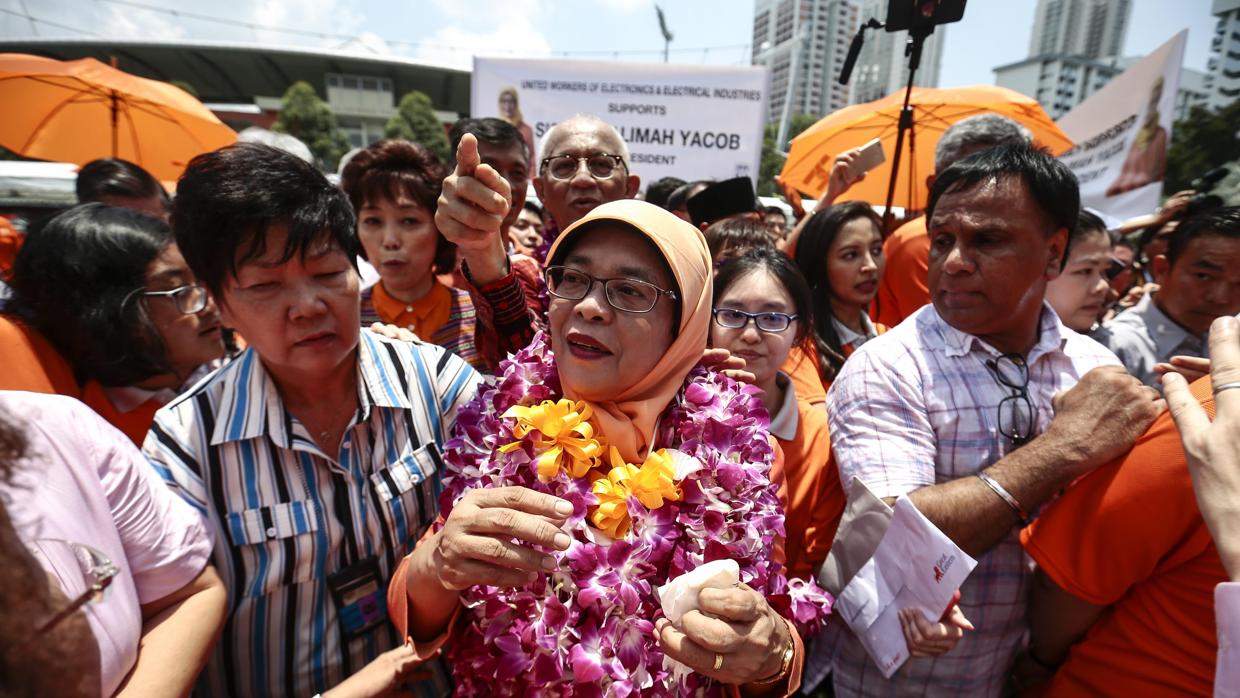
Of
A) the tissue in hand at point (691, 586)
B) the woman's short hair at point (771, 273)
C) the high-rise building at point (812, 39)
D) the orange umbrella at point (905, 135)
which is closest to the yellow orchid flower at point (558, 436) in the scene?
the tissue in hand at point (691, 586)

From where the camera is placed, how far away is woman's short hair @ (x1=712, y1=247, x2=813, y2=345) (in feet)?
7.63

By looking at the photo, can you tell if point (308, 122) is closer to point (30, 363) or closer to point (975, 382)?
point (30, 363)

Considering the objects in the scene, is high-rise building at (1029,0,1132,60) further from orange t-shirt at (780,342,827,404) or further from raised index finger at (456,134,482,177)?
raised index finger at (456,134,482,177)

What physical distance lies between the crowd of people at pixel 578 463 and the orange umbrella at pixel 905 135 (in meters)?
3.71

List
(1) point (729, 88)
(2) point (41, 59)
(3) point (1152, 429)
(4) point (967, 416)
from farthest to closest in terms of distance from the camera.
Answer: (1) point (729, 88) → (2) point (41, 59) → (4) point (967, 416) → (3) point (1152, 429)

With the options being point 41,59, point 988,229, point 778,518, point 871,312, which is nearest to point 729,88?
point 871,312

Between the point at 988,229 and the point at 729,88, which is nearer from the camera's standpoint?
the point at 988,229

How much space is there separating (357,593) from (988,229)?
2289mm

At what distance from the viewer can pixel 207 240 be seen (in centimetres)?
150

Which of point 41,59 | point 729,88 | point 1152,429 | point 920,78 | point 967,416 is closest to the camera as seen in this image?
point 1152,429

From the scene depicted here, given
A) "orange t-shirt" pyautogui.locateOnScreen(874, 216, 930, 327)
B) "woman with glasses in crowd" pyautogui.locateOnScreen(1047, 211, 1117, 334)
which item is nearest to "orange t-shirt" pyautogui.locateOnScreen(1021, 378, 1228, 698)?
"orange t-shirt" pyautogui.locateOnScreen(874, 216, 930, 327)

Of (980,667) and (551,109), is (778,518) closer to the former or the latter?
(980,667)

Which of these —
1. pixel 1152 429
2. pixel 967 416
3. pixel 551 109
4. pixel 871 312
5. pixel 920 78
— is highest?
pixel 920 78

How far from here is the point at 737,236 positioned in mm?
3004
